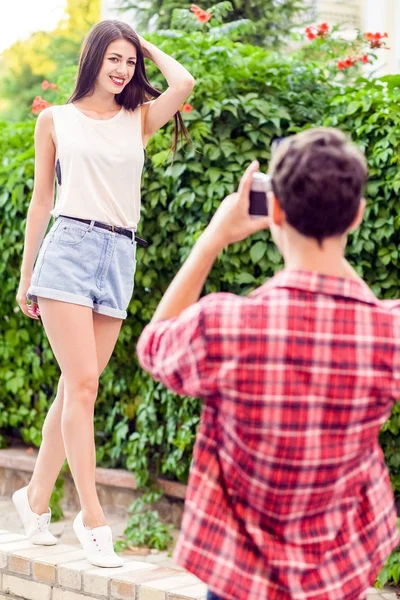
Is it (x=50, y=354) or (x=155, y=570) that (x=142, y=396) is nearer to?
(x=50, y=354)

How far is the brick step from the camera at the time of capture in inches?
125

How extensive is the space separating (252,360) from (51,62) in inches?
770

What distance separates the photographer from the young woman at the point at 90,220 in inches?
122

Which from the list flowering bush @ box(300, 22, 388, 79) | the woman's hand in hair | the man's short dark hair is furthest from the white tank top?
flowering bush @ box(300, 22, 388, 79)

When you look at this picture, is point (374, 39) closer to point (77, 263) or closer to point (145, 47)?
point (145, 47)

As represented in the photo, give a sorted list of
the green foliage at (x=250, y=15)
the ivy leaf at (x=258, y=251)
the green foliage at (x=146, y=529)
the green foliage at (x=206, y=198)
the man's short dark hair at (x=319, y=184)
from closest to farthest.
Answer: the man's short dark hair at (x=319, y=184) < the green foliage at (x=206, y=198) < the ivy leaf at (x=258, y=251) < the green foliage at (x=146, y=529) < the green foliage at (x=250, y=15)

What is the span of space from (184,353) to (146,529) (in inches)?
132

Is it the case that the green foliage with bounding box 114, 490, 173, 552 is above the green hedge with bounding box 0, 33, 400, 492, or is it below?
below

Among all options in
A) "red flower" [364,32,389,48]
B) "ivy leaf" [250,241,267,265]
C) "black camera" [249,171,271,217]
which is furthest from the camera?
"red flower" [364,32,389,48]

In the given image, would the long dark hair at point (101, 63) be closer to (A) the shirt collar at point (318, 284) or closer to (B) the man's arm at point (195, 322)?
(B) the man's arm at point (195, 322)

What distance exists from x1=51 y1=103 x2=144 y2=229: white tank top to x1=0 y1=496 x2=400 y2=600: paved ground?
1868mm

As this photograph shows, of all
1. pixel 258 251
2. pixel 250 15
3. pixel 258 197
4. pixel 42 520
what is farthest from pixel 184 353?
pixel 250 15

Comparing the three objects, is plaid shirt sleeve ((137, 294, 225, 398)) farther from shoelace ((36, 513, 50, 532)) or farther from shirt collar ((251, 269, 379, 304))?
shoelace ((36, 513, 50, 532))

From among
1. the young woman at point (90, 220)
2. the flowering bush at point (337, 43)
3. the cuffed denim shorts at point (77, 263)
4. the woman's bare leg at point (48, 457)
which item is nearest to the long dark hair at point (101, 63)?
the young woman at point (90, 220)
